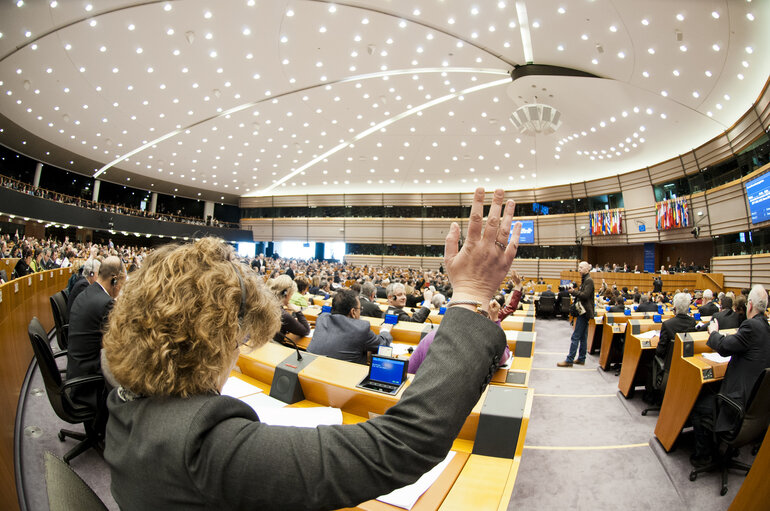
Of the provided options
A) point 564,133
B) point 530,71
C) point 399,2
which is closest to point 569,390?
point 399,2

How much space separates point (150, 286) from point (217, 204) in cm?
3250

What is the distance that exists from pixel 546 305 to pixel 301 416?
1094 cm

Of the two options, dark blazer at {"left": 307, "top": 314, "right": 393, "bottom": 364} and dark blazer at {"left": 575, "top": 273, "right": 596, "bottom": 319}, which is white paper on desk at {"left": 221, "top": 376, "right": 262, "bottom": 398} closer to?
dark blazer at {"left": 307, "top": 314, "right": 393, "bottom": 364}

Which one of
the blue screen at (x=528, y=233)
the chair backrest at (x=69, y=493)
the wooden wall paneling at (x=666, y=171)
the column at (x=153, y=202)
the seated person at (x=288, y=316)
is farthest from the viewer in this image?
the column at (x=153, y=202)

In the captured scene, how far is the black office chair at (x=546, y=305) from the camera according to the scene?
36.5 ft

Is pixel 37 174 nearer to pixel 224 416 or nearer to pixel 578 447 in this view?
pixel 224 416

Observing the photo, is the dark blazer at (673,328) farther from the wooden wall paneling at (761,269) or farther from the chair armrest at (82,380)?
the wooden wall paneling at (761,269)

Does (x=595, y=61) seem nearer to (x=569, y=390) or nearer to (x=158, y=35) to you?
(x=569, y=390)

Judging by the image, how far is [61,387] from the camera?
8.05 feet

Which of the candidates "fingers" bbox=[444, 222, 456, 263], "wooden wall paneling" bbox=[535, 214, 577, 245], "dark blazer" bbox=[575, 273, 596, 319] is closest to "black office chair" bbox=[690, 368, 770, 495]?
"dark blazer" bbox=[575, 273, 596, 319]

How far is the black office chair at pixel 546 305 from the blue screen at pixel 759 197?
627cm

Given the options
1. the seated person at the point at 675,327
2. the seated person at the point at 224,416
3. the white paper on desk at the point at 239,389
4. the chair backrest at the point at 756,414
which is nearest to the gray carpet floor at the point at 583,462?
the chair backrest at the point at 756,414

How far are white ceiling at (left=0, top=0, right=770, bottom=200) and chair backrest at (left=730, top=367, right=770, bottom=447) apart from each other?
339 inches

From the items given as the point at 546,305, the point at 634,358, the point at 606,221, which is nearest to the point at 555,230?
the point at 606,221
